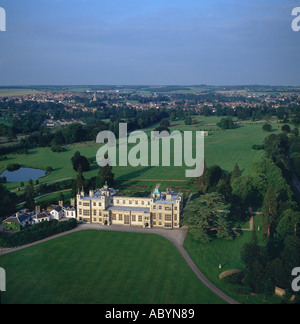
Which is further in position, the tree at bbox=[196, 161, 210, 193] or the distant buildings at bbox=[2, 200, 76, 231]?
the tree at bbox=[196, 161, 210, 193]

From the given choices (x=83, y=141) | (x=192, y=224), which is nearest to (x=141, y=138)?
(x=83, y=141)

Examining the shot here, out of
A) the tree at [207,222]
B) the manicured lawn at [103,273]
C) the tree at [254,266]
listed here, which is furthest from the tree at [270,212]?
the manicured lawn at [103,273]

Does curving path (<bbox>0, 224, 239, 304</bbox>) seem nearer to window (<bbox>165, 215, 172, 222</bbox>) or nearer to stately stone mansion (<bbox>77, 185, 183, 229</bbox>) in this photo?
stately stone mansion (<bbox>77, 185, 183, 229</bbox>)

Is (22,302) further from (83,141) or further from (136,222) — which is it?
(83,141)

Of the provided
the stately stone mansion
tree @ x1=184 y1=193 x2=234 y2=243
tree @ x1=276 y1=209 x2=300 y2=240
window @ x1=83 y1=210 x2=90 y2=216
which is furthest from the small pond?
tree @ x1=276 y1=209 x2=300 y2=240

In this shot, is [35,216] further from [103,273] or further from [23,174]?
[23,174]
